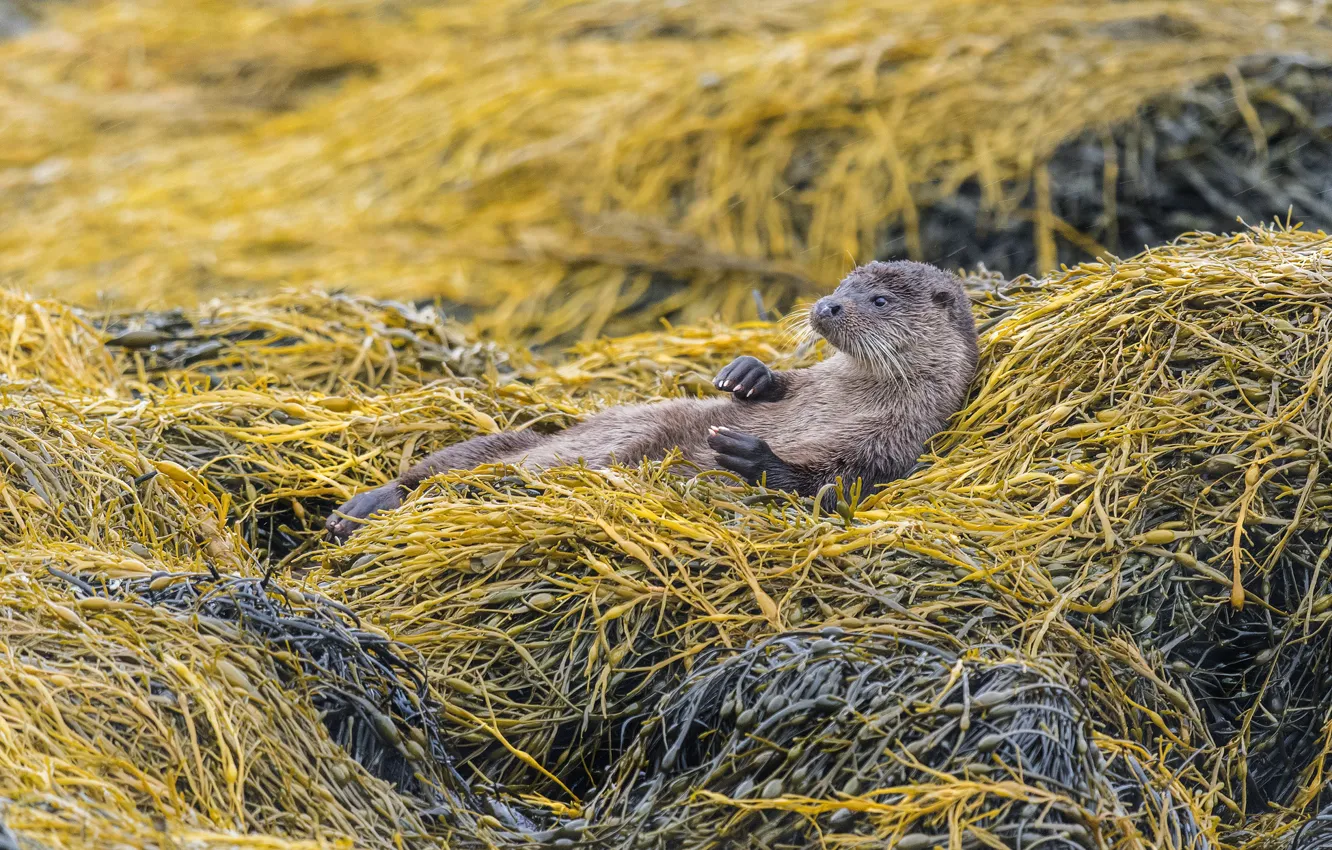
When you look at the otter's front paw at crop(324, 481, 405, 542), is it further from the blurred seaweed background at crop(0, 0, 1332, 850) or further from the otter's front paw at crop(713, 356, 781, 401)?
the otter's front paw at crop(713, 356, 781, 401)

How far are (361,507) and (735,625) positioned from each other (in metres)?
1.21

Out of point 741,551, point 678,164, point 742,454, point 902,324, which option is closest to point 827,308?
point 902,324

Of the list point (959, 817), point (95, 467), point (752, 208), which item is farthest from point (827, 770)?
point (752, 208)

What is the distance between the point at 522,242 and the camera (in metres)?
6.74

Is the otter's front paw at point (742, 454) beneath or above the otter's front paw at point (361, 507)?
above

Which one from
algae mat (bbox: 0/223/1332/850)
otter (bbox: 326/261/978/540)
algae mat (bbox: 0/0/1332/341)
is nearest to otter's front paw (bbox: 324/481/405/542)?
otter (bbox: 326/261/978/540)

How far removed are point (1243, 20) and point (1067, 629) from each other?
15.9ft

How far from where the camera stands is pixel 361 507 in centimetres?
369

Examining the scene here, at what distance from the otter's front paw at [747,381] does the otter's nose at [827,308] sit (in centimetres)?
26

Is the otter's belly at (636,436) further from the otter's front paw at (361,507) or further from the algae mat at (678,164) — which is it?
the algae mat at (678,164)

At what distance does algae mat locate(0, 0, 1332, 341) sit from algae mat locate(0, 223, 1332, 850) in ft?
7.42

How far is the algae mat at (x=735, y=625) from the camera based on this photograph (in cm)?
250

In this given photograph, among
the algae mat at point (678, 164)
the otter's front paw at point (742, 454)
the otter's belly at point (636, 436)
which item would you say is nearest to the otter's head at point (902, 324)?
the otter's belly at point (636, 436)

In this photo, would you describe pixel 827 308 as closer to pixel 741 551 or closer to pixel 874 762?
pixel 741 551
